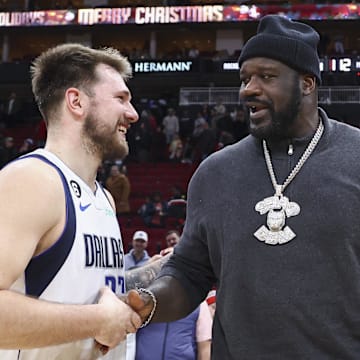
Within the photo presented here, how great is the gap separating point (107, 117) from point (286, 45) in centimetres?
70

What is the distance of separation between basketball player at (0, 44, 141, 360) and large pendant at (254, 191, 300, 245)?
505 millimetres

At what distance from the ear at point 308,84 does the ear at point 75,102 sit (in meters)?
0.79

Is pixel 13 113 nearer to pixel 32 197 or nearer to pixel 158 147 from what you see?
pixel 158 147

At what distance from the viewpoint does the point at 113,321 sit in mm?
2188

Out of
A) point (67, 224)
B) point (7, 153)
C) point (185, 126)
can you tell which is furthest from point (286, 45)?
point (185, 126)

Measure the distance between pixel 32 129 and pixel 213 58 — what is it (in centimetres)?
664

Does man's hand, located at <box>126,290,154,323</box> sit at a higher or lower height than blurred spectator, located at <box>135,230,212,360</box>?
higher

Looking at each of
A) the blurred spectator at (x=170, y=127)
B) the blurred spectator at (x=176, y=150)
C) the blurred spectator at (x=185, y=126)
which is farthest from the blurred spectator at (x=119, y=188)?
the blurred spectator at (x=185, y=126)

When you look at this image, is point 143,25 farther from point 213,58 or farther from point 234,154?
point 234,154

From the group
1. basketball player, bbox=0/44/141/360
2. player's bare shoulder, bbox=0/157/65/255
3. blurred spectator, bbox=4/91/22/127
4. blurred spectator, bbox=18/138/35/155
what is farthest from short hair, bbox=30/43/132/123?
blurred spectator, bbox=4/91/22/127

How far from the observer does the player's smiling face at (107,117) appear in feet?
8.46

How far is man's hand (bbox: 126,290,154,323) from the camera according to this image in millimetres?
2320

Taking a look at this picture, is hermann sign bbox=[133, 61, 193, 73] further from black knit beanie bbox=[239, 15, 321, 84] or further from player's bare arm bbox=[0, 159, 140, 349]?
player's bare arm bbox=[0, 159, 140, 349]

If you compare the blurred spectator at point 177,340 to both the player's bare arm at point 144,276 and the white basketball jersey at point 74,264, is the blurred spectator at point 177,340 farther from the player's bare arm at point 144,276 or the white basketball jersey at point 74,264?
the white basketball jersey at point 74,264
